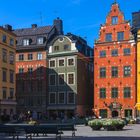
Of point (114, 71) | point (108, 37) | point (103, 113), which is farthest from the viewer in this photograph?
point (108, 37)

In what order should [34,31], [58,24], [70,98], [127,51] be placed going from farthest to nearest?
[58,24] < [34,31] < [70,98] < [127,51]

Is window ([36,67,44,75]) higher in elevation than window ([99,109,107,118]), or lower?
higher

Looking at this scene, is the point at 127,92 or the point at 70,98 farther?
the point at 70,98

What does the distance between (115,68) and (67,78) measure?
904cm

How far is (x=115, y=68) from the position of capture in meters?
66.8

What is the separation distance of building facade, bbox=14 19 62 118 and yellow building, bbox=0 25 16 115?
585cm

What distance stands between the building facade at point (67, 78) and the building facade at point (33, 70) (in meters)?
1.29

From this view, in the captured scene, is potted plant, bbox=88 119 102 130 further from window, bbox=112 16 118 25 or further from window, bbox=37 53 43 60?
window, bbox=37 53 43 60

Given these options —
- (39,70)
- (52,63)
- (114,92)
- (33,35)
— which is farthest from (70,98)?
(33,35)

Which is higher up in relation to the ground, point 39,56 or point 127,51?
point 127,51

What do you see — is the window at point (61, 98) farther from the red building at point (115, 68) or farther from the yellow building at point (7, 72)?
the yellow building at point (7, 72)

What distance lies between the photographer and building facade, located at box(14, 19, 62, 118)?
238 feet

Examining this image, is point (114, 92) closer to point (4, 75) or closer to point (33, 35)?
point (4, 75)

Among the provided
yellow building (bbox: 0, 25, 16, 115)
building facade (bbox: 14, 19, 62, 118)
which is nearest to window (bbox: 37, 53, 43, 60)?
building facade (bbox: 14, 19, 62, 118)
